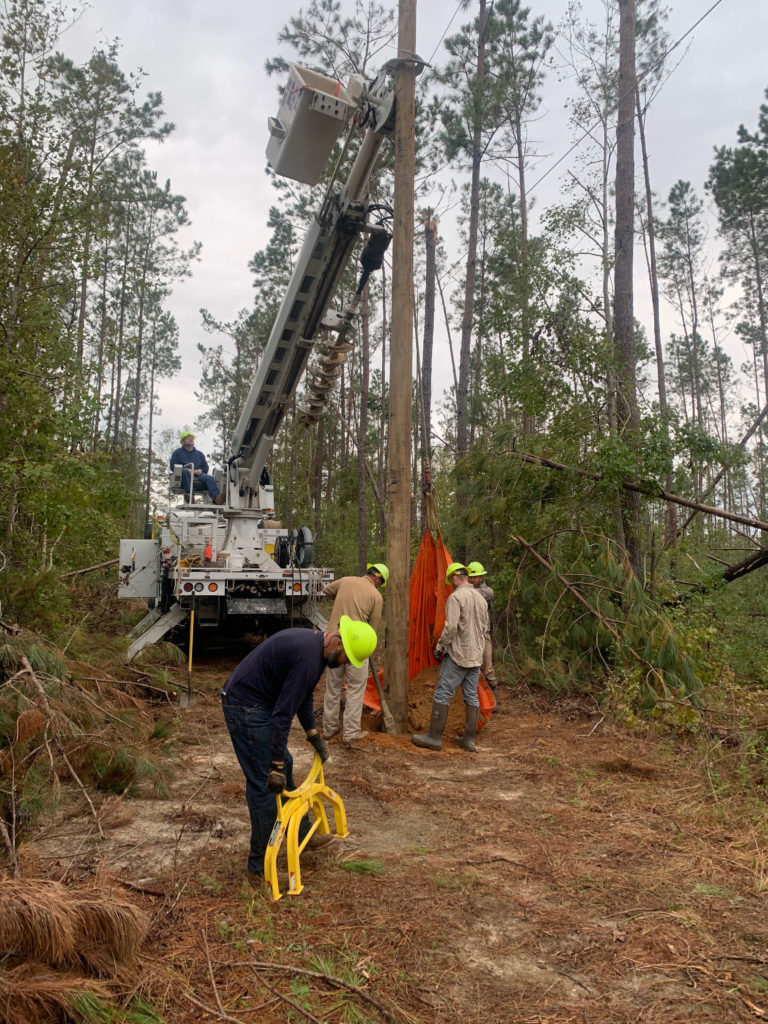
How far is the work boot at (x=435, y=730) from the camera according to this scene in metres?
6.62

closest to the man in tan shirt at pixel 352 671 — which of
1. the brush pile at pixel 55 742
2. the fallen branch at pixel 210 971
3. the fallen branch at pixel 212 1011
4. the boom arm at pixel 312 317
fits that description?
the brush pile at pixel 55 742

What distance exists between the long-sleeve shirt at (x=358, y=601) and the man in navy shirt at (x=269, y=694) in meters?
2.82

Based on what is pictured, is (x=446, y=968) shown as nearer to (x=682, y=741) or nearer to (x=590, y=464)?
(x=682, y=741)

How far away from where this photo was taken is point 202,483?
10.5m

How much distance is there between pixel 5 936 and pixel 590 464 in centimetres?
798

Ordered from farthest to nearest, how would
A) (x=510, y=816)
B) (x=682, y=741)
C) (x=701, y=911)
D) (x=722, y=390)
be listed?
1. (x=722, y=390)
2. (x=682, y=741)
3. (x=510, y=816)
4. (x=701, y=911)

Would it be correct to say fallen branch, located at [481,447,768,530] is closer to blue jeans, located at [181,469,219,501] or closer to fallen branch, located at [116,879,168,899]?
blue jeans, located at [181,469,219,501]

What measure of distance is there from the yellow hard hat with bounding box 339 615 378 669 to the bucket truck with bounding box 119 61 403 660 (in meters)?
4.85

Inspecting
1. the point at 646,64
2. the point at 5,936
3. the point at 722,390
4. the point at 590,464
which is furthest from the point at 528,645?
the point at 722,390

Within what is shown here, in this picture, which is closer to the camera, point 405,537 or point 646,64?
point 405,537

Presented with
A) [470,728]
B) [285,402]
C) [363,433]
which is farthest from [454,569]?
[363,433]

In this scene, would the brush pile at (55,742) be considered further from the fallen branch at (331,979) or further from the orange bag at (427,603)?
the orange bag at (427,603)

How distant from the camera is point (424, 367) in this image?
1825cm

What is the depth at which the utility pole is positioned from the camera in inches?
274
